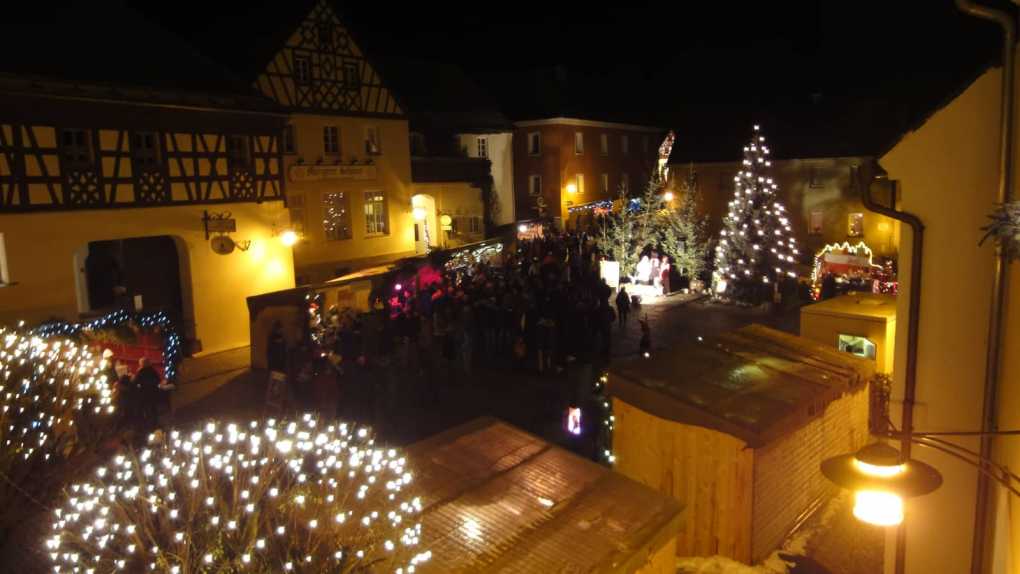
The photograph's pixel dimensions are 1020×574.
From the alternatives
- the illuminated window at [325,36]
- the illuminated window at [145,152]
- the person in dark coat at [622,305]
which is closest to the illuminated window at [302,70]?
the illuminated window at [325,36]

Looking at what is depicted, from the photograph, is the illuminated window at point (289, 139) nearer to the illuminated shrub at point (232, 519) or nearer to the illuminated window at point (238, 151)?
the illuminated window at point (238, 151)

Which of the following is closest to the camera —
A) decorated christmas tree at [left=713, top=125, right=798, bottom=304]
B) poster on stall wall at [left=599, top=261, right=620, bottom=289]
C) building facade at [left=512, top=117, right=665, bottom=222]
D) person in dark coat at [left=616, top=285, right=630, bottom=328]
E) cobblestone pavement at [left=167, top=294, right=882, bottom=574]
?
cobblestone pavement at [left=167, top=294, right=882, bottom=574]

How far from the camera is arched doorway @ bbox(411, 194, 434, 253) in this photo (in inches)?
1123

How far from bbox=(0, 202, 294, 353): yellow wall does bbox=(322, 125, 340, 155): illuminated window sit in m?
4.26

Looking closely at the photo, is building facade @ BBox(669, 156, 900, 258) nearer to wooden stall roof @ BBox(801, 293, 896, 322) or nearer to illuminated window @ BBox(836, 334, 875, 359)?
wooden stall roof @ BBox(801, 293, 896, 322)

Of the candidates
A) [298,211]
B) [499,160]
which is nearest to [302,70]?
[298,211]

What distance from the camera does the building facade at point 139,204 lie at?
1438 centimetres

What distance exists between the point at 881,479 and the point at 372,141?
2231cm

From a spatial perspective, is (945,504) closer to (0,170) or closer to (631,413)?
(631,413)

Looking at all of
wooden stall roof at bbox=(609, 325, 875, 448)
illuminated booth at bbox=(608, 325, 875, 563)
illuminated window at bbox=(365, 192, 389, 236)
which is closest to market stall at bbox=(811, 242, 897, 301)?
wooden stall roof at bbox=(609, 325, 875, 448)

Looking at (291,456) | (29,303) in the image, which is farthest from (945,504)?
(29,303)

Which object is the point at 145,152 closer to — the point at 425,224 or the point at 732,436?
the point at 425,224

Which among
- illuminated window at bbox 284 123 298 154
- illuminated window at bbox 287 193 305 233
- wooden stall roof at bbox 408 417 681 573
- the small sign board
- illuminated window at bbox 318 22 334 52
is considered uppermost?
illuminated window at bbox 318 22 334 52

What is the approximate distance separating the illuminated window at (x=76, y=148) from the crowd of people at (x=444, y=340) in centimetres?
596
